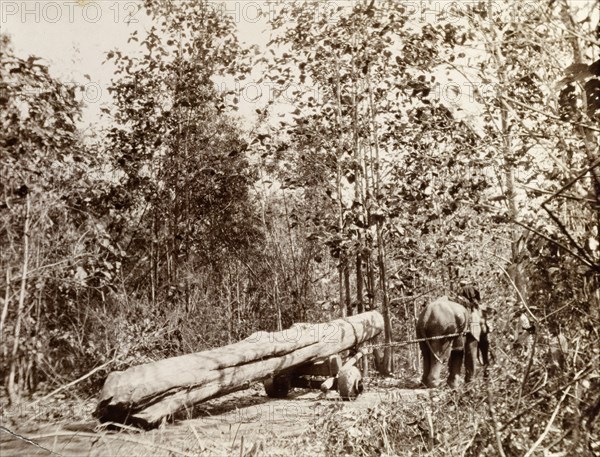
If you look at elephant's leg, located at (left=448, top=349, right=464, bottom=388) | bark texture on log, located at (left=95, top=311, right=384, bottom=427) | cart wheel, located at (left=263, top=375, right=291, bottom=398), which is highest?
bark texture on log, located at (left=95, top=311, right=384, bottom=427)

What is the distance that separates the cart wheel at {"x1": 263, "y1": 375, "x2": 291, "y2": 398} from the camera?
7715 mm

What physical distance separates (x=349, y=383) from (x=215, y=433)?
2499 millimetres

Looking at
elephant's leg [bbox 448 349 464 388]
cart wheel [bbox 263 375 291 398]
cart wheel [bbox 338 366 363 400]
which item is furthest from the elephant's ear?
cart wheel [bbox 263 375 291 398]

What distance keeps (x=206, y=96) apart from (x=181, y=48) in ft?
3.58

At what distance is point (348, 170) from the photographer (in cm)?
992

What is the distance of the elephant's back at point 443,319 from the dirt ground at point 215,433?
100 cm

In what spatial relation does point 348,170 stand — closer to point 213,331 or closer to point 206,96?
point 206,96

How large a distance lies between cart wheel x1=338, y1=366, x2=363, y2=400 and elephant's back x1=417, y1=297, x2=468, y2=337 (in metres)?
1.26

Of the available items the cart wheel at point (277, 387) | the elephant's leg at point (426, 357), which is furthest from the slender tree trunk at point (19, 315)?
the elephant's leg at point (426, 357)

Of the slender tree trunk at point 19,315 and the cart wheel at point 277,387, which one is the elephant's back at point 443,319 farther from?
the slender tree trunk at point 19,315

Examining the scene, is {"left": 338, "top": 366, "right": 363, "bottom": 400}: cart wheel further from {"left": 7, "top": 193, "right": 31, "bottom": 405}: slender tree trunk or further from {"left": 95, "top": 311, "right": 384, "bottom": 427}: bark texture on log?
{"left": 7, "top": 193, "right": 31, "bottom": 405}: slender tree trunk

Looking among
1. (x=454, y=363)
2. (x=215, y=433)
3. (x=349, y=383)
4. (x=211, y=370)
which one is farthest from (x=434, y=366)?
(x=215, y=433)

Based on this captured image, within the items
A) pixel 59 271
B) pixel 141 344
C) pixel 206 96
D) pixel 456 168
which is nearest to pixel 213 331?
pixel 141 344

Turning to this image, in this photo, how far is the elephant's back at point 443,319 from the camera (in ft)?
23.9
